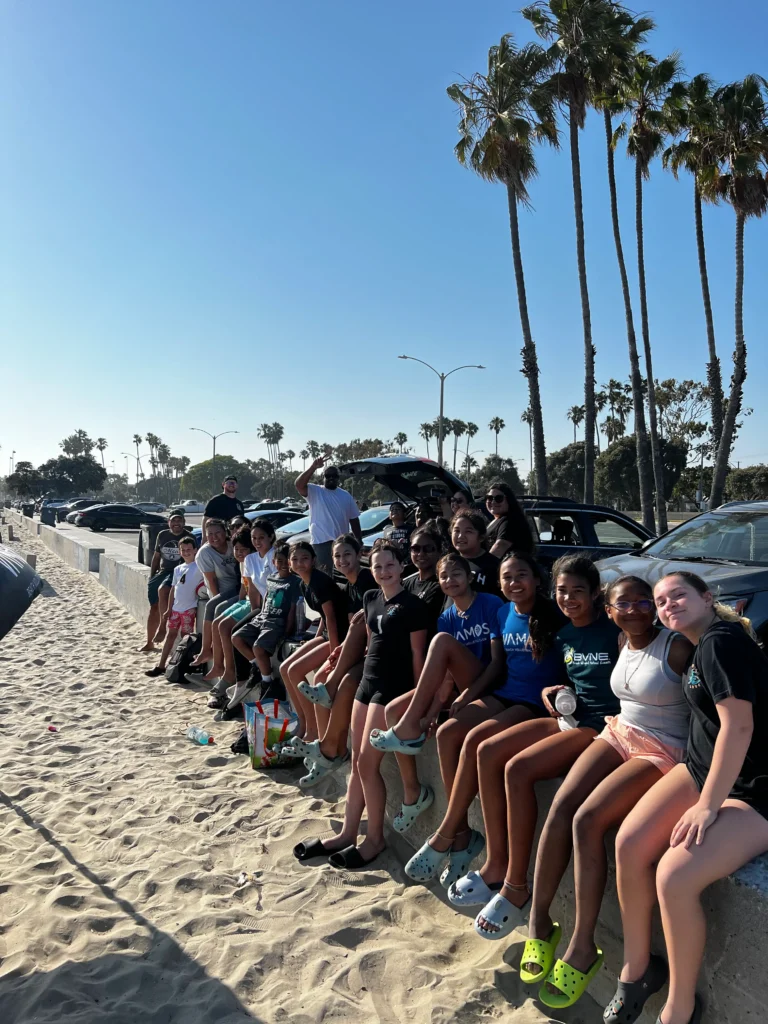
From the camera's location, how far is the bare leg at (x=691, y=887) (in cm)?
232

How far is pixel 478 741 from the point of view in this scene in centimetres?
342

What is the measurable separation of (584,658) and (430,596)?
1386 mm

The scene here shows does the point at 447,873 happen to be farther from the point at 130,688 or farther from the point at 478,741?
the point at 130,688

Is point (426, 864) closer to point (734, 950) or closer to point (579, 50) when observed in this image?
point (734, 950)

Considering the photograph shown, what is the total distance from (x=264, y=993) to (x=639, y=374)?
21.7 metres

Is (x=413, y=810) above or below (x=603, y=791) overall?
below

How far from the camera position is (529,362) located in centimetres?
2086

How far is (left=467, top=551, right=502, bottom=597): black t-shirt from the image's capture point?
185 inches

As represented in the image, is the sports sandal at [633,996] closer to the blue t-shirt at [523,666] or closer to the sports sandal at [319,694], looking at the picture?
the blue t-shirt at [523,666]

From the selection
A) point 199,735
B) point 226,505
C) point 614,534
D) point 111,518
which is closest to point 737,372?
point 614,534

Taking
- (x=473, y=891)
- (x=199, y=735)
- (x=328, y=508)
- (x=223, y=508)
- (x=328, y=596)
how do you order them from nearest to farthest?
(x=473, y=891) → (x=328, y=596) → (x=199, y=735) → (x=328, y=508) → (x=223, y=508)

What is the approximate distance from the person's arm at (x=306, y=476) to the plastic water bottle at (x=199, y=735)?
247 cm

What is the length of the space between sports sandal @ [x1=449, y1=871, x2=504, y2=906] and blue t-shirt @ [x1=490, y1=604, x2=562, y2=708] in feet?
2.82

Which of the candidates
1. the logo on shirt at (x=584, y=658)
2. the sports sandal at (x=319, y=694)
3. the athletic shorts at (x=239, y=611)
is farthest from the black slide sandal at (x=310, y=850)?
the athletic shorts at (x=239, y=611)
